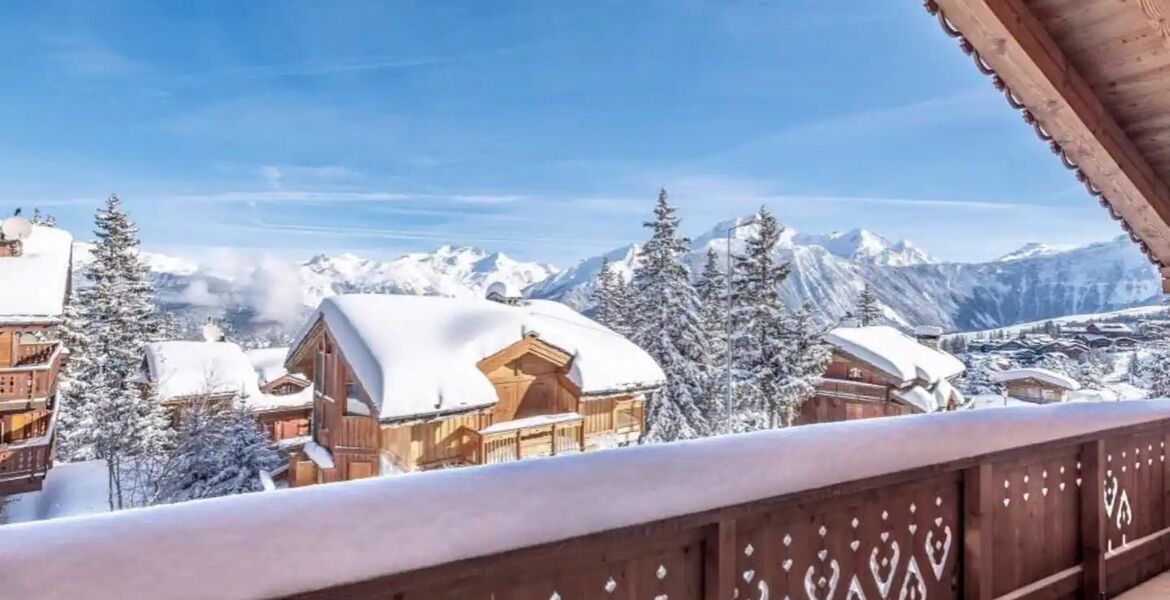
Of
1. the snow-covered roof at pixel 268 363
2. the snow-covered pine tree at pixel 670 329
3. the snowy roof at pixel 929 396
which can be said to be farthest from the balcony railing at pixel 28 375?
the snowy roof at pixel 929 396

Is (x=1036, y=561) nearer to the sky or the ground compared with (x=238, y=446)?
nearer to the sky

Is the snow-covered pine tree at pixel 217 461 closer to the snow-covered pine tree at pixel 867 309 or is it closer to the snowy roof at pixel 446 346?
the snowy roof at pixel 446 346

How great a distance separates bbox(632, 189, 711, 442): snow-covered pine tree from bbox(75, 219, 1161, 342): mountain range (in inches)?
50.1

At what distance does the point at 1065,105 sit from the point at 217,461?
14208 mm

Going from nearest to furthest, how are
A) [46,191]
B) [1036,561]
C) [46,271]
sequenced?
[1036,561] < [46,271] < [46,191]

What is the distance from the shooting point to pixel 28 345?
11.6 m

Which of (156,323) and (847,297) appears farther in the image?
(847,297)

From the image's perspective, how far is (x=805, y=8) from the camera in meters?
9.95

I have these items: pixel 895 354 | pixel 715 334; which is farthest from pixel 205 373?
pixel 895 354

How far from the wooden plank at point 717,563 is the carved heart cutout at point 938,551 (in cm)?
91

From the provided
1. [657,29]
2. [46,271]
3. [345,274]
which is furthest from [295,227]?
[657,29]

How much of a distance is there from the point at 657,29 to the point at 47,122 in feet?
58.2

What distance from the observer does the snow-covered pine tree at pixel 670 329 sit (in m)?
15.7

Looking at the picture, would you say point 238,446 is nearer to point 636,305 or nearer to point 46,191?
point 636,305
